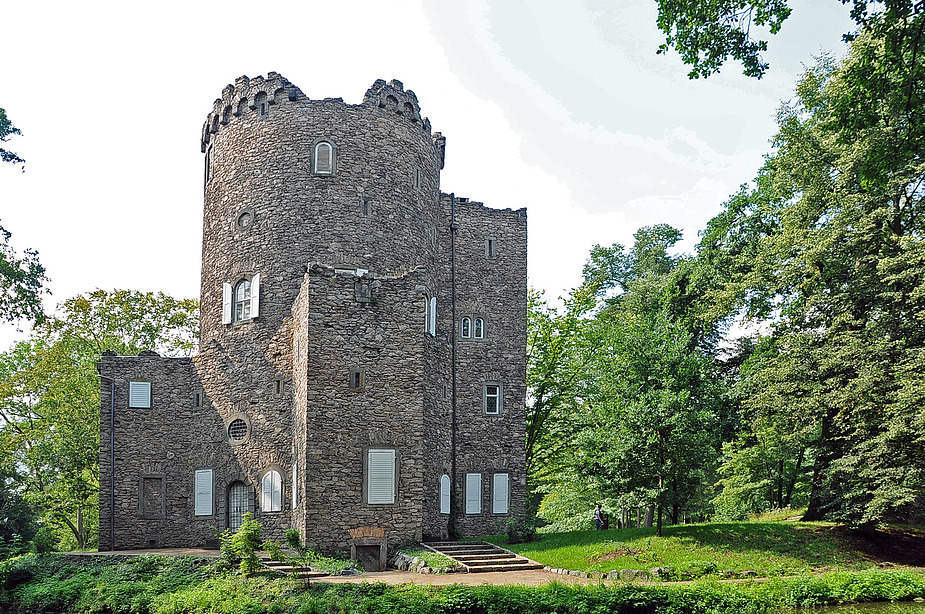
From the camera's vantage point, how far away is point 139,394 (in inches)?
1034

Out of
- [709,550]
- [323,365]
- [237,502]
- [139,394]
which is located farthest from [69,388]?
[709,550]

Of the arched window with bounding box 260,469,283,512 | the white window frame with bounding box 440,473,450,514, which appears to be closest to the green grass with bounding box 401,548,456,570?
the arched window with bounding box 260,469,283,512

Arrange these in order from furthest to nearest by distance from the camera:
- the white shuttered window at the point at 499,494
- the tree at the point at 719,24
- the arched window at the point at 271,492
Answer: the white shuttered window at the point at 499,494
the arched window at the point at 271,492
the tree at the point at 719,24

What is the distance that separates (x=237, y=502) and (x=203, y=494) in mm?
1375

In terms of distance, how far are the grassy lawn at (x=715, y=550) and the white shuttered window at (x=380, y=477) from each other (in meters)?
4.27

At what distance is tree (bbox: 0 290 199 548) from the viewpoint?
1248 inches

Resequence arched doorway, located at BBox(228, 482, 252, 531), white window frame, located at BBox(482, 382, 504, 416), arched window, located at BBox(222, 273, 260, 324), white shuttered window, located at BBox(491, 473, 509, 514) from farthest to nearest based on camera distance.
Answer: white window frame, located at BBox(482, 382, 504, 416) < white shuttered window, located at BBox(491, 473, 509, 514) < arched window, located at BBox(222, 273, 260, 324) < arched doorway, located at BBox(228, 482, 252, 531)

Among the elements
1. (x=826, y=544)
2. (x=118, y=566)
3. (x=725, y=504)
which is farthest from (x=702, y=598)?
(x=725, y=504)

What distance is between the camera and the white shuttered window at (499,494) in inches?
1109

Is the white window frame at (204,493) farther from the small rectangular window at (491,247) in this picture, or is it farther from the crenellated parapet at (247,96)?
the small rectangular window at (491,247)

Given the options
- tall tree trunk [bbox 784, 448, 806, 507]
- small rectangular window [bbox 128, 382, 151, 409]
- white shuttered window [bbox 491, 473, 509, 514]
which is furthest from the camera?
tall tree trunk [bbox 784, 448, 806, 507]

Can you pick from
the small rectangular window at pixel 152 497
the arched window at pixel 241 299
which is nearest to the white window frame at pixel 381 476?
the arched window at pixel 241 299

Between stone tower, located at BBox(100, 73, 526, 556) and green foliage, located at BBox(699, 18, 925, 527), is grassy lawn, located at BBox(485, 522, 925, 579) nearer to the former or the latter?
green foliage, located at BBox(699, 18, 925, 527)

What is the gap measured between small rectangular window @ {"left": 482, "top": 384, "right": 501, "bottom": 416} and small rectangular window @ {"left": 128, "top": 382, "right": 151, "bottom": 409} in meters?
11.4
